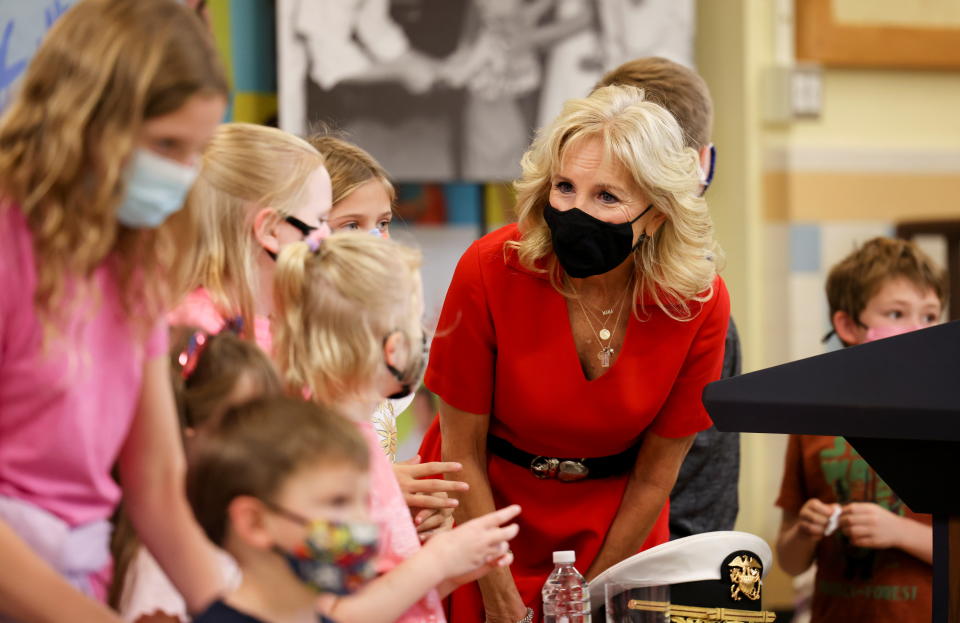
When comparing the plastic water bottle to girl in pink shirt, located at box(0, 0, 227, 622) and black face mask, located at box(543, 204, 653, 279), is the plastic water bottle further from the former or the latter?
girl in pink shirt, located at box(0, 0, 227, 622)

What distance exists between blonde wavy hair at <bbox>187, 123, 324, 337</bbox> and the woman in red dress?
1.61 feet

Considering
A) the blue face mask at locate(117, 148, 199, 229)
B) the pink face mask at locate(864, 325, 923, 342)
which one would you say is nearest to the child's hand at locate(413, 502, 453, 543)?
the blue face mask at locate(117, 148, 199, 229)

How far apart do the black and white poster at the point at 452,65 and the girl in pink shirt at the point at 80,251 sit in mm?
2927

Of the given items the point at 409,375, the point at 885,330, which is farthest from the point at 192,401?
the point at 885,330

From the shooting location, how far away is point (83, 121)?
3.76ft

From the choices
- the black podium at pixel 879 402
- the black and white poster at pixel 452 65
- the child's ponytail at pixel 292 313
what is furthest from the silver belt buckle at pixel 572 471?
the black and white poster at pixel 452 65

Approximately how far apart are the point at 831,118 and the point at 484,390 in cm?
325

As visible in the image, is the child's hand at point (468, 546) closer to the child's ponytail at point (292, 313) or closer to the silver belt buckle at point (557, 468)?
the child's ponytail at point (292, 313)

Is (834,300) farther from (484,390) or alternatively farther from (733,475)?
(484,390)

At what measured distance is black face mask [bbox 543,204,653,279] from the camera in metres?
2.07

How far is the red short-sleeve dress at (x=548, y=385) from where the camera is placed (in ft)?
7.17

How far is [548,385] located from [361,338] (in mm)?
726

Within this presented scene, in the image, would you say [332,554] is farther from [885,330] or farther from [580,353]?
[885,330]

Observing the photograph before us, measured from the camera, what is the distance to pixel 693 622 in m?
1.91
